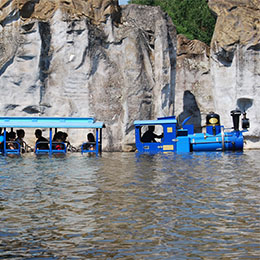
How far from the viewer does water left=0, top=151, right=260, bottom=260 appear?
6.05 m

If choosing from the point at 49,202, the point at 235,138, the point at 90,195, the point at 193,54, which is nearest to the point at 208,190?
the point at 90,195

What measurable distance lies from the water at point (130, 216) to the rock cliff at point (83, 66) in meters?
16.3

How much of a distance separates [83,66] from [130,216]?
888 inches

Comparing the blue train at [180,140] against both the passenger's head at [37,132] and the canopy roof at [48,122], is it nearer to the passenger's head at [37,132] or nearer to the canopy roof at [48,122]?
the canopy roof at [48,122]

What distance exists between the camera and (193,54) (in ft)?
117

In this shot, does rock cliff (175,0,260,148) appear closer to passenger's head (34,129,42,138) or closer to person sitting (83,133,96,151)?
person sitting (83,133,96,151)

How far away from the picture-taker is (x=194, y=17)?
4675 centimetres

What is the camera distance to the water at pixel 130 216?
6.05 metres

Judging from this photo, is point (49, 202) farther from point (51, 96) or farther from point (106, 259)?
point (51, 96)

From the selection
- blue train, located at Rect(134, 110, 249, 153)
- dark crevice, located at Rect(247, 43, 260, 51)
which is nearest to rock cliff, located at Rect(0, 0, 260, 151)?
dark crevice, located at Rect(247, 43, 260, 51)

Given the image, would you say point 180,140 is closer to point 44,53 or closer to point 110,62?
point 110,62

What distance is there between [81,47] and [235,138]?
34.2 feet

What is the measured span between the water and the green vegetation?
3393 cm

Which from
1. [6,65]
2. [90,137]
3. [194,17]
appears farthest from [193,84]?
[90,137]
